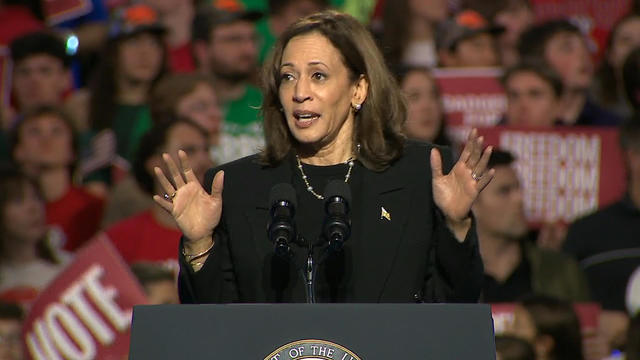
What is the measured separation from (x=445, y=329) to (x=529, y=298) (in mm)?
2775

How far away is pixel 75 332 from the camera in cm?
503

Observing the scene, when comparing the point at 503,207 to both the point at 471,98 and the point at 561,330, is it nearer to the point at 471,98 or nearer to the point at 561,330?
the point at 561,330

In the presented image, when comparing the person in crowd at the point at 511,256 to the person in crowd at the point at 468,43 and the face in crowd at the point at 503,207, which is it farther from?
the person in crowd at the point at 468,43

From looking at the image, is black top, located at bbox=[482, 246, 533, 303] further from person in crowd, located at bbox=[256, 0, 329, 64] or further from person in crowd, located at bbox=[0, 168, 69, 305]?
person in crowd, located at bbox=[256, 0, 329, 64]

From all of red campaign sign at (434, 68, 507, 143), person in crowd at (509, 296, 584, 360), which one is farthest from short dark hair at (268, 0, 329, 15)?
person in crowd at (509, 296, 584, 360)

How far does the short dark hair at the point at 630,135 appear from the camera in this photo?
5770mm

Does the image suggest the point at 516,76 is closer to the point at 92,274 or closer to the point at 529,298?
the point at 529,298

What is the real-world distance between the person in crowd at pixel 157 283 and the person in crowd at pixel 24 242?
716mm

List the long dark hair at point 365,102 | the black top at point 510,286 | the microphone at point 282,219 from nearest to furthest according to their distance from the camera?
the microphone at point 282,219
the long dark hair at point 365,102
the black top at point 510,286

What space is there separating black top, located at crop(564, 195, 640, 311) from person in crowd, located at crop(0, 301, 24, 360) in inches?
99.4

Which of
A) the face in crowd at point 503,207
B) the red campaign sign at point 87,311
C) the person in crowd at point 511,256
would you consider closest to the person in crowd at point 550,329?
the person in crowd at point 511,256

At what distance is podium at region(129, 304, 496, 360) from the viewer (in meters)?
2.36

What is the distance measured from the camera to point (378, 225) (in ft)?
10.2

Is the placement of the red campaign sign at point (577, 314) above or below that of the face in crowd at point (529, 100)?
below
